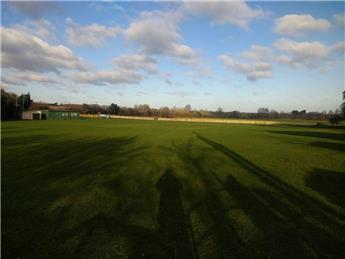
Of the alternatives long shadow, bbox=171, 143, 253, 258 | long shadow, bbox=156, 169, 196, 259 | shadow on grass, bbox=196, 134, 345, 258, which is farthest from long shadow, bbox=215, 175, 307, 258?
long shadow, bbox=156, 169, 196, 259

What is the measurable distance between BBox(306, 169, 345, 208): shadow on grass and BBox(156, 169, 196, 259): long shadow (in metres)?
3.98

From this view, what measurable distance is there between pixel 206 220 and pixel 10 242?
3451 millimetres

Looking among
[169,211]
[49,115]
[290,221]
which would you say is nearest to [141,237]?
[169,211]

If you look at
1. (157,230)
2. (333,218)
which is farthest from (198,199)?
(333,218)

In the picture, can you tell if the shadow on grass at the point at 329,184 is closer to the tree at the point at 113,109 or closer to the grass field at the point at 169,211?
the grass field at the point at 169,211

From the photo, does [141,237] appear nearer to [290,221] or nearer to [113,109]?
[290,221]

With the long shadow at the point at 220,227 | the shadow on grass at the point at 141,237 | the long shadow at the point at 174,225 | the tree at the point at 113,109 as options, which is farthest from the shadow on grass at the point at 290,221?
the tree at the point at 113,109

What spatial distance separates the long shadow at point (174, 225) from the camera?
4.41 m

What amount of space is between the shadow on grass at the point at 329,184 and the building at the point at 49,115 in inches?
3469

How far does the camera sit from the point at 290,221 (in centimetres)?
573

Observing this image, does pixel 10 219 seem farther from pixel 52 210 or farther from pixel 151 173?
pixel 151 173

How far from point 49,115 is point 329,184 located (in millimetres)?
100325

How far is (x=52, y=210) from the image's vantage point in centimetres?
607

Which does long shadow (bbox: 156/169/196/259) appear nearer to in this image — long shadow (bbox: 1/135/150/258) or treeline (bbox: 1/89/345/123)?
long shadow (bbox: 1/135/150/258)
